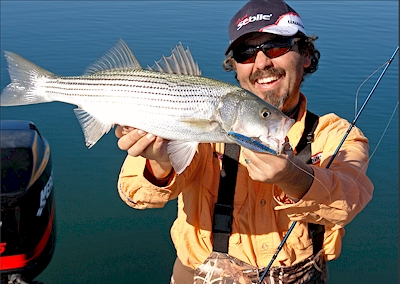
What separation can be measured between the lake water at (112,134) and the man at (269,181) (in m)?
1.56

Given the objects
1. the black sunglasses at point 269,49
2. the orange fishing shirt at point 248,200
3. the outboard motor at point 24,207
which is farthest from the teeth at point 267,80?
the outboard motor at point 24,207

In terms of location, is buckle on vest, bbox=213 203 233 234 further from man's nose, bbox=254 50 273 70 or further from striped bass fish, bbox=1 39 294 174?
man's nose, bbox=254 50 273 70

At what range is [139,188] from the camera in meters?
2.80

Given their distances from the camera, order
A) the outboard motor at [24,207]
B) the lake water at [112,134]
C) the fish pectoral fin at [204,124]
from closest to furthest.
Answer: the fish pectoral fin at [204,124]
the outboard motor at [24,207]
the lake water at [112,134]

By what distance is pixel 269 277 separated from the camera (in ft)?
9.84

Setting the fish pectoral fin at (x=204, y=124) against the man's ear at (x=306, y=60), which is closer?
the fish pectoral fin at (x=204, y=124)

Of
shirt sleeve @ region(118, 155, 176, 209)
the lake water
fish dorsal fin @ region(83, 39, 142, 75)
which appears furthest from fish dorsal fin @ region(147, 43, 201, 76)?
the lake water

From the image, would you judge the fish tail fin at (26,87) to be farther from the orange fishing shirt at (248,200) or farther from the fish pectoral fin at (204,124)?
the fish pectoral fin at (204,124)

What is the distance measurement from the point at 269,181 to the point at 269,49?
53.0 inches

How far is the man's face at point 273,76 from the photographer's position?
3271mm

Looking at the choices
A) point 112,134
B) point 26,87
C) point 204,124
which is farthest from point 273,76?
point 112,134

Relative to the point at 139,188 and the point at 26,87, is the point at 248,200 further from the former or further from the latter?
the point at 26,87

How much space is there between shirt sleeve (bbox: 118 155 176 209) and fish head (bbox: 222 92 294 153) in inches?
23.3

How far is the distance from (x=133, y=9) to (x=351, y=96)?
8.52 meters
